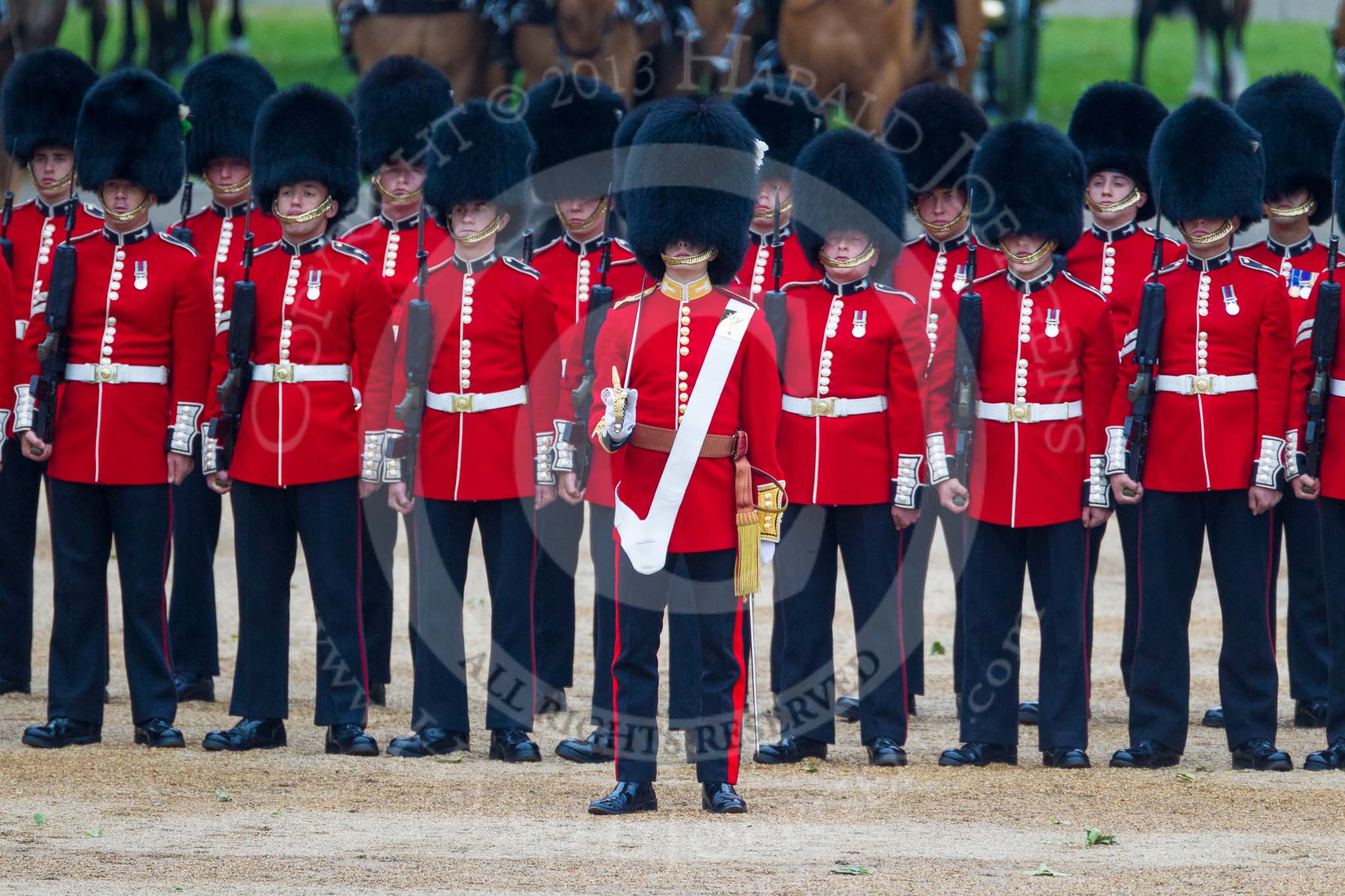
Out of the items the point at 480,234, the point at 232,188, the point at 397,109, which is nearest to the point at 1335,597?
the point at 480,234

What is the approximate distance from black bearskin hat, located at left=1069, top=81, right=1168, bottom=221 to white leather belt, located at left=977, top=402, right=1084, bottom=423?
4.03 ft

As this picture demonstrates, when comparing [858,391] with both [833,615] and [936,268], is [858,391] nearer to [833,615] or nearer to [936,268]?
[833,615]

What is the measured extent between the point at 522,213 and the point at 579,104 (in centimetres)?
101

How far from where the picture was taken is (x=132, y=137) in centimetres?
557

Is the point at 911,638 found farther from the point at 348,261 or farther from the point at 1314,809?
the point at 348,261

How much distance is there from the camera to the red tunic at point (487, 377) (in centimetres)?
534

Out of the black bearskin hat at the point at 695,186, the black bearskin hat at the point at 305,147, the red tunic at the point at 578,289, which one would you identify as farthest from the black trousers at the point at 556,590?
the black bearskin hat at the point at 695,186

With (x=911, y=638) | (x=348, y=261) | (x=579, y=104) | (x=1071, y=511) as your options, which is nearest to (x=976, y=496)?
(x=1071, y=511)

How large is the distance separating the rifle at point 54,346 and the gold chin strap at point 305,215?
1.63 ft

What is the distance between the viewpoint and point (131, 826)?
459cm

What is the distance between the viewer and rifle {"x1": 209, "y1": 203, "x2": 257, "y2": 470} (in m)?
5.30

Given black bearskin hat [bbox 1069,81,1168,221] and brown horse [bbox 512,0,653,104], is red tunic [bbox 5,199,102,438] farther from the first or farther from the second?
brown horse [bbox 512,0,653,104]

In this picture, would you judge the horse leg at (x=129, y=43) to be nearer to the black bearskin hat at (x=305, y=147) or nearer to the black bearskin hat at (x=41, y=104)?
the black bearskin hat at (x=41, y=104)

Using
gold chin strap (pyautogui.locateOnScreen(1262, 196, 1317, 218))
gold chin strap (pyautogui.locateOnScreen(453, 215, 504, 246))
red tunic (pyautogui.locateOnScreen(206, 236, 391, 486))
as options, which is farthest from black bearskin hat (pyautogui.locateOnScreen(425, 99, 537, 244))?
gold chin strap (pyautogui.locateOnScreen(1262, 196, 1317, 218))
